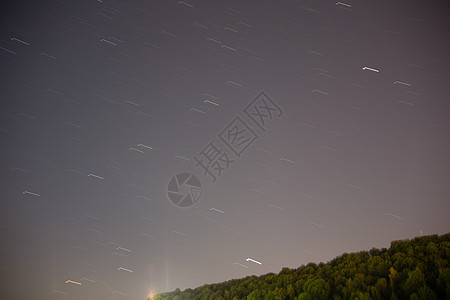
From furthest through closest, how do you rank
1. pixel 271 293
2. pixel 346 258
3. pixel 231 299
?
pixel 231 299 → pixel 346 258 → pixel 271 293

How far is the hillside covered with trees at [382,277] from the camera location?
267 inches

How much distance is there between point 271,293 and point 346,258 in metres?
3.45

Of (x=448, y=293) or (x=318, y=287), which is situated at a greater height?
(x=448, y=293)

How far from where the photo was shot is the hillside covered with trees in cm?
678

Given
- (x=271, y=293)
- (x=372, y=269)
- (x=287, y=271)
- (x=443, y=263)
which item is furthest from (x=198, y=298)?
(x=443, y=263)

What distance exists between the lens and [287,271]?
13.3 m

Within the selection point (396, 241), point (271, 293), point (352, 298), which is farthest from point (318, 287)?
point (396, 241)

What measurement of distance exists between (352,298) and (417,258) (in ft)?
8.99

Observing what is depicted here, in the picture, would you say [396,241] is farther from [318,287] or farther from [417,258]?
[318,287]

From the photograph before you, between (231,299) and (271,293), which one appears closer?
(271,293)

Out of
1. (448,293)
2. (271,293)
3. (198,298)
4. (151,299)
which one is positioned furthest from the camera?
(151,299)

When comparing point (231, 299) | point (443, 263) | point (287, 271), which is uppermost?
point (443, 263)

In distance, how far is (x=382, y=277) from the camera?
312 inches

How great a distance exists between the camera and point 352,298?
7.34 metres
